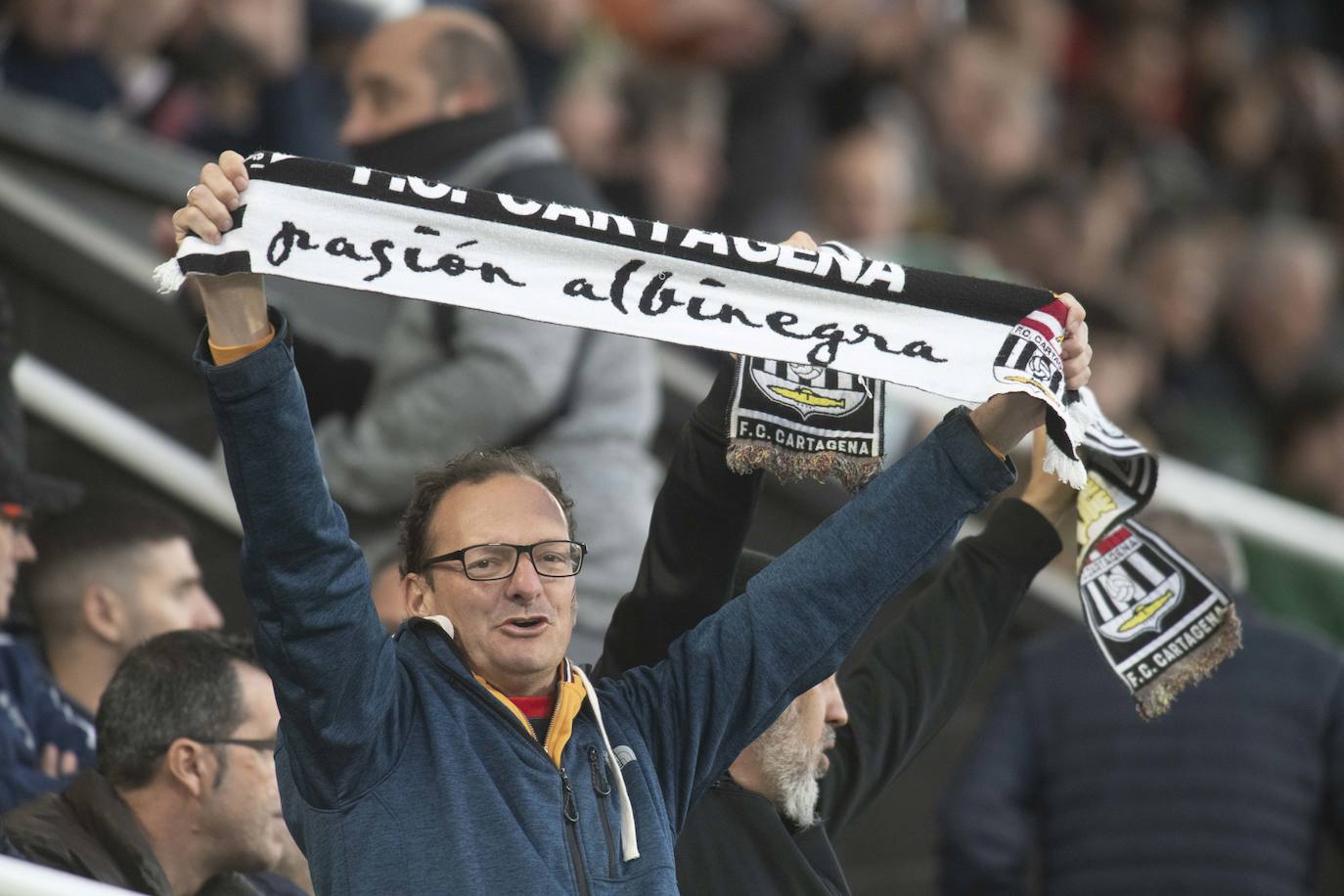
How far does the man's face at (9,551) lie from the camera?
3807 mm

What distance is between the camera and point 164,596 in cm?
421

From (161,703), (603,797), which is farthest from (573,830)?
(161,703)

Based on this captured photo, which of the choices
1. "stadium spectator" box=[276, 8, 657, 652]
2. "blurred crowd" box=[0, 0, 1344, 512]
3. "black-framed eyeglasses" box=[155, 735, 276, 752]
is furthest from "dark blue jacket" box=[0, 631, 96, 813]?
"blurred crowd" box=[0, 0, 1344, 512]

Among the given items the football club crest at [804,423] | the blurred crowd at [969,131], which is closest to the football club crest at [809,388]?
the football club crest at [804,423]

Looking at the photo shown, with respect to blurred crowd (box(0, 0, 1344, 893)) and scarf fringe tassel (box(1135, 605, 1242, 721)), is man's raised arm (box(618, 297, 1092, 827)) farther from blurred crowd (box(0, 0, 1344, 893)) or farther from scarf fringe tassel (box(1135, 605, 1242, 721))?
scarf fringe tassel (box(1135, 605, 1242, 721))

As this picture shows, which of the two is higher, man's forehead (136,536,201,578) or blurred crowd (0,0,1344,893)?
blurred crowd (0,0,1344,893)

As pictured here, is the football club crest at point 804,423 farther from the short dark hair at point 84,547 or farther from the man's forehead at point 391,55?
the man's forehead at point 391,55

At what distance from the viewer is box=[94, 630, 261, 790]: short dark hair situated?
11.3 ft

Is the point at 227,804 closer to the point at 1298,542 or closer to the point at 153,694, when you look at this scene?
the point at 153,694

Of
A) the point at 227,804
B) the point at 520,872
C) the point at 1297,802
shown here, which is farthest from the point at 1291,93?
the point at 520,872

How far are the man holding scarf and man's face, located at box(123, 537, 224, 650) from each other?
1555 millimetres

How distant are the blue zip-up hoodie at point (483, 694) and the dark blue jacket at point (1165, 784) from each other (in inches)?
82.6

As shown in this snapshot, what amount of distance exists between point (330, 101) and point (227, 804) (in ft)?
11.4

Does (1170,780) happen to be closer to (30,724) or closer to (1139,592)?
(1139,592)
